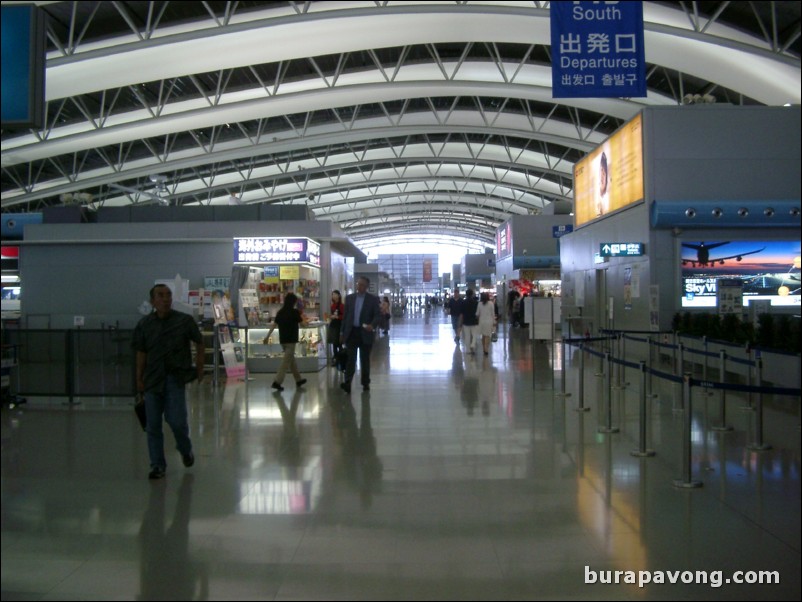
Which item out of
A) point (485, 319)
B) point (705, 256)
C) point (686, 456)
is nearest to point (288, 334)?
point (686, 456)

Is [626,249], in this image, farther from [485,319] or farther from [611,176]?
[485,319]

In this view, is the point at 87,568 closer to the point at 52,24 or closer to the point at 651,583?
the point at 651,583

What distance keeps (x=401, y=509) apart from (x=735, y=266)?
1386cm

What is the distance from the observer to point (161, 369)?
637 cm

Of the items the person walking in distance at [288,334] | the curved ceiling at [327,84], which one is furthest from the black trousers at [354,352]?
the curved ceiling at [327,84]

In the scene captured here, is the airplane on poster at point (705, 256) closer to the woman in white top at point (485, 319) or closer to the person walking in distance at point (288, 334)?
the woman in white top at point (485, 319)

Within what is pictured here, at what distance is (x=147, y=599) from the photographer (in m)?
3.87

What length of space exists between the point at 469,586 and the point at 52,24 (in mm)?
23406

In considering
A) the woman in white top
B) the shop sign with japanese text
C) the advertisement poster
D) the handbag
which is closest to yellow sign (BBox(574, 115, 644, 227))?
the woman in white top

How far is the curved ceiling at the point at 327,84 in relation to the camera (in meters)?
21.2

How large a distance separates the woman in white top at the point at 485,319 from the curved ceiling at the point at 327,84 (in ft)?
28.5

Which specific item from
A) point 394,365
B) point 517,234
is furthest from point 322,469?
point 517,234

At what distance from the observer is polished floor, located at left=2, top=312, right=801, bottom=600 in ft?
13.4

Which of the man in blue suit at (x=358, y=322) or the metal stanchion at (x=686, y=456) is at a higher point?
the man in blue suit at (x=358, y=322)
